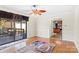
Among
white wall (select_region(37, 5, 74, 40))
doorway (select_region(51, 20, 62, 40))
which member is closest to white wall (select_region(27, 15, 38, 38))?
white wall (select_region(37, 5, 74, 40))

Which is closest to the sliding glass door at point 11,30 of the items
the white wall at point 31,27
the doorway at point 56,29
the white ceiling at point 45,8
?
the white wall at point 31,27

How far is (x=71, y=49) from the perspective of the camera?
1.83 metres

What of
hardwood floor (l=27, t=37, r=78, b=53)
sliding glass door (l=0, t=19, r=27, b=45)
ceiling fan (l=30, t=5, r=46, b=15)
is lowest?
hardwood floor (l=27, t=37, r=78, b=53)

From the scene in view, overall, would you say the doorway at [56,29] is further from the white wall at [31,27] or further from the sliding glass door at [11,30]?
the sliding glass door at [11,30]

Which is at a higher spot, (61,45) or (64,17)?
(64,17)

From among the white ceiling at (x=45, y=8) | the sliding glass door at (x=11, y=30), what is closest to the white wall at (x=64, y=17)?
the white ceiling at (x=45, y=8)

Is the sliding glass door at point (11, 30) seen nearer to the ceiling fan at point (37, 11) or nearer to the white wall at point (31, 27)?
the white wall at point (31, 27)

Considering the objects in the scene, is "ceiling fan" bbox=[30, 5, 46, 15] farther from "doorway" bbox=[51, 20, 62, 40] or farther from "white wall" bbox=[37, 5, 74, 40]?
"doorway" bbox=[51, 20, 62, 40]

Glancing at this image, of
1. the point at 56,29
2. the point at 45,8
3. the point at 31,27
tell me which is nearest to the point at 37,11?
the point at 45,8

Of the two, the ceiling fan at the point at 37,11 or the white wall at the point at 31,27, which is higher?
the ceiling fan at the point at 37,11

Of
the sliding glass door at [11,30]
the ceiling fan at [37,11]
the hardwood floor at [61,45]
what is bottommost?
the hardwood floor at [61,45]

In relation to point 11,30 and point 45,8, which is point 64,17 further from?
point 11,30

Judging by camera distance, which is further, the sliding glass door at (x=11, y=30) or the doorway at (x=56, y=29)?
the doorway at (x=56, y=29)
